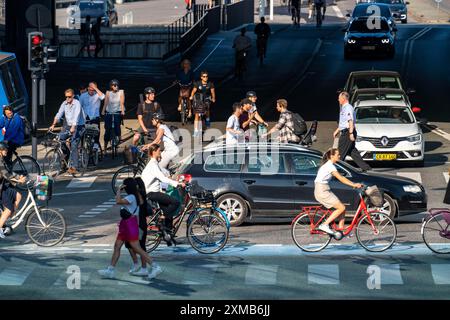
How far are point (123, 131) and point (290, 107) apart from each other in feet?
22.2

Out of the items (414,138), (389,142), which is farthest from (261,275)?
(414,138)

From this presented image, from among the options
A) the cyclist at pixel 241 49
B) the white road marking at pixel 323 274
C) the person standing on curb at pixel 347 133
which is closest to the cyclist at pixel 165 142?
the person standing on curb at pixel 347 133

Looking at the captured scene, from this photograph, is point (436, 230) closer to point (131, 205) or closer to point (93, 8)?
point (131, 205)

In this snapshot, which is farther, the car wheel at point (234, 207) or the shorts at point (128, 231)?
the car wheel at point (234, 207)

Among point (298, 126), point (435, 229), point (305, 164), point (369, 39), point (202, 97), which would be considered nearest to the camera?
point (435, 229)

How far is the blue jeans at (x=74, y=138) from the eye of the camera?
28547 mm

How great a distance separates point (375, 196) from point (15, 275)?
18.8ft

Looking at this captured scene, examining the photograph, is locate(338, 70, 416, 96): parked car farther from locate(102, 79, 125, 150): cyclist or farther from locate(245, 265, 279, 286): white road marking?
locate(245, 265, 279, 286): white road marking

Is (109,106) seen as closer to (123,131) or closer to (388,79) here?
(123,131)

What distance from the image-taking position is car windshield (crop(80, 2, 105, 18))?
224ft

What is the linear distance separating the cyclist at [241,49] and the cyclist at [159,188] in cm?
2473

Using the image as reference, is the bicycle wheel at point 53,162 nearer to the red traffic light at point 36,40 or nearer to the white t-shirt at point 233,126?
the red traffic light at point 36,40

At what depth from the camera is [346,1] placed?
9212cm

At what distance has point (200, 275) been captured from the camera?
715 inches
